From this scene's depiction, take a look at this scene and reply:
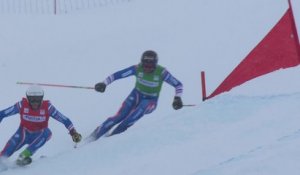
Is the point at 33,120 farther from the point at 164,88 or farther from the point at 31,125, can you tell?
the point at 164,88

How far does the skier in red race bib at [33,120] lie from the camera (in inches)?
291

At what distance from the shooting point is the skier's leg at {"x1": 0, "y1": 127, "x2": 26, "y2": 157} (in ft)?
24.6

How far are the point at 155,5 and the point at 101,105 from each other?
6929mm

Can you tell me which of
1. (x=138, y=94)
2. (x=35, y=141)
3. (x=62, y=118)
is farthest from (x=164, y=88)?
(x=35, y=141)

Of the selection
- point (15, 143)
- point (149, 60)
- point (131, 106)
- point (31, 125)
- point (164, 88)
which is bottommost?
point (15, 143)

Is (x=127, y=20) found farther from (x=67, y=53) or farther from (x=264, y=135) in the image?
(x=264, y=135)

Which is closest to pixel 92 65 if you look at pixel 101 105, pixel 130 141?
pixel 101 105

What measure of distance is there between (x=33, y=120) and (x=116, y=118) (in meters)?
1.18

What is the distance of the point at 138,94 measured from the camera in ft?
27.0

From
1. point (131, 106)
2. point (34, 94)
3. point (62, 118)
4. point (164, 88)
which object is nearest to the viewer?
point (34, 94)

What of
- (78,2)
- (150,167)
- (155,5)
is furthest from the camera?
(78,2)

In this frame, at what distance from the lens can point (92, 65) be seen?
467 inches

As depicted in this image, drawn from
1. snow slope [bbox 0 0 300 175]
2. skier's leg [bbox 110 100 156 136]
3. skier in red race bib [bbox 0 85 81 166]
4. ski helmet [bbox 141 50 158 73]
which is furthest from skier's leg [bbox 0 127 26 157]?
ski helmet [bbox 141 50 158 73]

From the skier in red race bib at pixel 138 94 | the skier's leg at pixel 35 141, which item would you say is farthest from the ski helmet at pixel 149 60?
the skier's leg at pixel 35 141
